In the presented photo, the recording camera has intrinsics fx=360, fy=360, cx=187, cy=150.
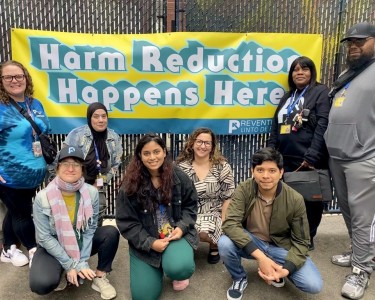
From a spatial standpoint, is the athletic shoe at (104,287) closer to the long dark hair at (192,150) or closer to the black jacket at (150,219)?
the black jacket at (150,219)

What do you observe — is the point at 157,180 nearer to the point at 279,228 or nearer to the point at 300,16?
the point at 279,228

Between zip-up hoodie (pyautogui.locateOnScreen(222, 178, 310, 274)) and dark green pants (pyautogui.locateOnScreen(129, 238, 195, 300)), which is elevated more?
zip-up hoodie (pyautogui.locateOnScreen(222, 178, 310, 274))

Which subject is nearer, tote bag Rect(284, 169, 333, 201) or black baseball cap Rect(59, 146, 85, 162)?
black baseball cap Rect(59, 146, 85, 162)

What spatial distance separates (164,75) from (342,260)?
8.72 ft

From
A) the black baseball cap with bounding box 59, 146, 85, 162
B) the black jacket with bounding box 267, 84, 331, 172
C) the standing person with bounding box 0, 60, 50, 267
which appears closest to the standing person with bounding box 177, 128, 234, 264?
the black jacket with bounding box 267, 84, 331, 172

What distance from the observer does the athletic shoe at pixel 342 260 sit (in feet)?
11.6

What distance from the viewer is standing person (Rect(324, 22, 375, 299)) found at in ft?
9.85

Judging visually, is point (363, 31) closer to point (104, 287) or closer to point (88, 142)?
point (88, 142)

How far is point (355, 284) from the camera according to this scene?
10.0 feet

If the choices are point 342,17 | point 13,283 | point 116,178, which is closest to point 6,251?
point 13,283

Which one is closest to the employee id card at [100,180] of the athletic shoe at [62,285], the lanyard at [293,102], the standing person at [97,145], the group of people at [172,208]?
the standing person at [97,145]

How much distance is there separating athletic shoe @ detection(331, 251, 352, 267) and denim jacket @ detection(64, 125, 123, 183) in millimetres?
2398

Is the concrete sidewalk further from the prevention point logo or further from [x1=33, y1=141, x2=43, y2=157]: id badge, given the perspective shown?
the prevention point logo

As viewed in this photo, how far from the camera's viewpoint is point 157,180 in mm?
3047
